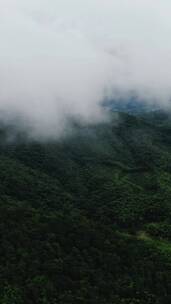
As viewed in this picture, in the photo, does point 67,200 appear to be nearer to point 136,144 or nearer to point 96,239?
point 96,239

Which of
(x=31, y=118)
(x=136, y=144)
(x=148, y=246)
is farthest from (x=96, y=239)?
(x=31, y=118)

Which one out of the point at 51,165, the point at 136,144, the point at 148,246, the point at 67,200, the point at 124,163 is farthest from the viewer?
the point at 136,144

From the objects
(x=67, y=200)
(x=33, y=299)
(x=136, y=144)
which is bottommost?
(x=33, y=299)

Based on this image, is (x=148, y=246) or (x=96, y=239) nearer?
(x=96, y=239)

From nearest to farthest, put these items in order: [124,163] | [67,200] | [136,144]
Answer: [67,200]
[124,163]
[136,144]

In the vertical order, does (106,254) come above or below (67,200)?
below

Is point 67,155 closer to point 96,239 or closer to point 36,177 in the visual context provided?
point 36,177
